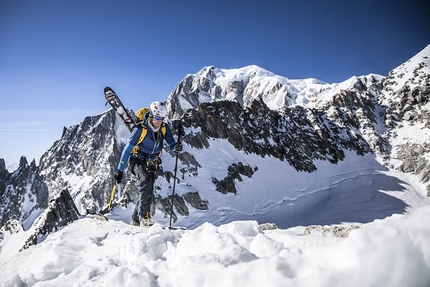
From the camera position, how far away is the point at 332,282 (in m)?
1.40

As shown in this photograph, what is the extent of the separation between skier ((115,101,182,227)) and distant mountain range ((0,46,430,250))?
20.3 ft

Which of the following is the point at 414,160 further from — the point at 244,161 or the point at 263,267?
the point at 263,267

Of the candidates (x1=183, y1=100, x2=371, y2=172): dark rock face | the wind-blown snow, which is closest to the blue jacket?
the wind-blown snow

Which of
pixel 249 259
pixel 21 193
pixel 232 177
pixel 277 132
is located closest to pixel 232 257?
pixel 249 259

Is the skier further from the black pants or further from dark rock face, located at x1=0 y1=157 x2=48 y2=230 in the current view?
dark rock face, located at x1=0 y1=157 x2=48 y2=230

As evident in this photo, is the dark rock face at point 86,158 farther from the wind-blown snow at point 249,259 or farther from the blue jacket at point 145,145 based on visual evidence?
the wind-blown snow at point 249,259

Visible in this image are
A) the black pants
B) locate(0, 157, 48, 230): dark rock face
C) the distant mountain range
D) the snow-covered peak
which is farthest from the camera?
the snow-covered peak

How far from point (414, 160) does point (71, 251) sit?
81.9 metres

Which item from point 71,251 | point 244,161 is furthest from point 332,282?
point 244,161

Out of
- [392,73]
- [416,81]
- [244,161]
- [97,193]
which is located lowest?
[97,193]

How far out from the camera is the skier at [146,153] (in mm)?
6531

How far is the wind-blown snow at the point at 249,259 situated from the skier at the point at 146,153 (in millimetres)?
2558

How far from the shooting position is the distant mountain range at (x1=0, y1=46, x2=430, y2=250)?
35.4m

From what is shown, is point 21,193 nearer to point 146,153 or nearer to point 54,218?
point 54,218
